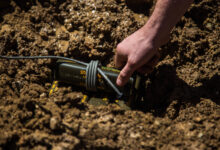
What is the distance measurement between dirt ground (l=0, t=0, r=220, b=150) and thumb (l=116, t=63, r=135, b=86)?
0.90 ft

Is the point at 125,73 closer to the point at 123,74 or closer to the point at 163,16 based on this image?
the point at 123,74

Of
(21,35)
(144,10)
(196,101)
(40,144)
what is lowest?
(40,144)

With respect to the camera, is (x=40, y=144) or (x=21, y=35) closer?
(x=40, y=144)

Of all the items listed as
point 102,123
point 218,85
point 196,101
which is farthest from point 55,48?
point 218,85

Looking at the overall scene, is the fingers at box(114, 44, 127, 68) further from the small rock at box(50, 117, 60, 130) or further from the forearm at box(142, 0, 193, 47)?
the small rock at box(50, 117, 60, 130)

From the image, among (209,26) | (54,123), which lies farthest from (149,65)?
(209,26)

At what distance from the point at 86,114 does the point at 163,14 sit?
1.15 m

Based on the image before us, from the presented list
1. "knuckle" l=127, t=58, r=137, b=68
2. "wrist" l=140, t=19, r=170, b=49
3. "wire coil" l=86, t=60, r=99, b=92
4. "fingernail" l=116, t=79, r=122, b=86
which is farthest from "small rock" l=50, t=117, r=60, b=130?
"wrist" l=140, t=19, r=170, b=49

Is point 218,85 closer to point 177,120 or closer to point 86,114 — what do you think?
point 177,120

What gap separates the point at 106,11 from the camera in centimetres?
234

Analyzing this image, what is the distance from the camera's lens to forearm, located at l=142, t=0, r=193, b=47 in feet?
4.95

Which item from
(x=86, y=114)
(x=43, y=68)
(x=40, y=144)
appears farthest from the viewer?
(x=43, y=68)

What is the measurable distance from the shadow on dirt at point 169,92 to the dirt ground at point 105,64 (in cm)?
1

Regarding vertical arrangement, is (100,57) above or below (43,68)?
above
